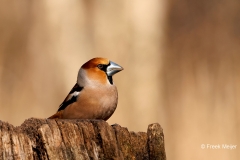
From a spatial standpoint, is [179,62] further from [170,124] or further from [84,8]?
[84,8]

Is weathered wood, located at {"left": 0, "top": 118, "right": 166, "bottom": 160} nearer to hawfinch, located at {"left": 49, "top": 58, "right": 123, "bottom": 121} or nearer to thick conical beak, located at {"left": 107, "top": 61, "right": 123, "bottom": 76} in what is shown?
hawfinch, located at {"left": 49, "top": 58, "right": 123, "bottom": 121}

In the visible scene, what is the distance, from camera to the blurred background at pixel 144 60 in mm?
6043

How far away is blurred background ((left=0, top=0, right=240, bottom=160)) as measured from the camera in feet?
19.8

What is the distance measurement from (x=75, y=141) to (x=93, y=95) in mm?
1842

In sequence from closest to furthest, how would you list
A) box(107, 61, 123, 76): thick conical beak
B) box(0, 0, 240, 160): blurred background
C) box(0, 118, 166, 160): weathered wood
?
box(0, 118, 166, 160): weathered wood → box(107, 61, 123, 76): thick conical beak → box(0, 0, 240, 160): blurred background

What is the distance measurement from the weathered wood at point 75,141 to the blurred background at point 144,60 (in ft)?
8.18

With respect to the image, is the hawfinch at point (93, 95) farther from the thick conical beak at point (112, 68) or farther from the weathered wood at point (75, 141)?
the weathered wood at point (75, 141)

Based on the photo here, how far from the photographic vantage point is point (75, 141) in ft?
10.8

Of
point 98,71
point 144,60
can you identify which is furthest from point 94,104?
point 144,60

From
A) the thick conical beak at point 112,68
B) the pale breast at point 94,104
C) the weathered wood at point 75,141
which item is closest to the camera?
the weathered wood at point 75,141

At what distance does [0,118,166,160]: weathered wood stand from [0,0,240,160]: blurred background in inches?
98.2

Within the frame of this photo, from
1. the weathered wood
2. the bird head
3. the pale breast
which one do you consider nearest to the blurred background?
the bird head

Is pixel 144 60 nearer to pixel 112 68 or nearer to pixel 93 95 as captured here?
pixel 112 68

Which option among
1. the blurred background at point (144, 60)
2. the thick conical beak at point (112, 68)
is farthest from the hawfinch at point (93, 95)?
the blurred background at point (144, 60)
